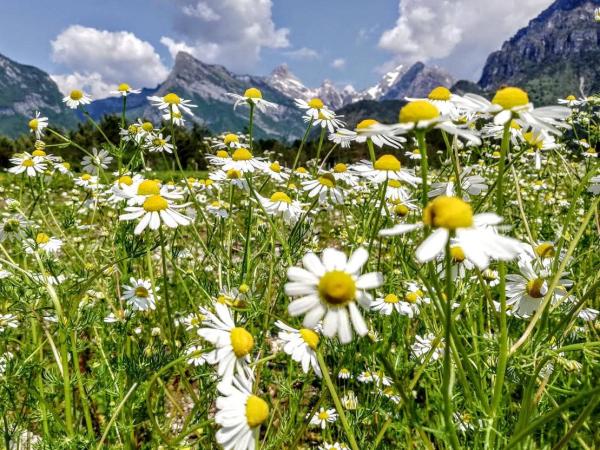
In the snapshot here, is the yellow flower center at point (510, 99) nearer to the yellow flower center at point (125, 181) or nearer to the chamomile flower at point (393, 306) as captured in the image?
the chamomile flower at point (393, 306)

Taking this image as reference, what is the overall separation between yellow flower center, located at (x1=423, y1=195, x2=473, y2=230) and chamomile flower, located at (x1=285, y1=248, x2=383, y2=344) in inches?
6.5

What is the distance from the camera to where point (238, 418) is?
1.00 m

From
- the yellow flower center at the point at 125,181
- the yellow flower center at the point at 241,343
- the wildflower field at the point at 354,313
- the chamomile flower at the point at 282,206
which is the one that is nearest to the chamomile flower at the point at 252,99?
the wildflower field at the point at 354,313

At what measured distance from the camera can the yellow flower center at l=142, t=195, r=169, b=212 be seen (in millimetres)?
1617

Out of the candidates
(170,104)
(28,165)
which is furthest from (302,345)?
(28,165)

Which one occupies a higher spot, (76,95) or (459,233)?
(76,95)

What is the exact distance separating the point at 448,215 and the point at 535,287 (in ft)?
3.10

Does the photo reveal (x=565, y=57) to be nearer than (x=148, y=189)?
No

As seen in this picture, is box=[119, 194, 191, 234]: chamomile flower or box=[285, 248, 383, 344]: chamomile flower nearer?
box=[285, 248, 383, 344]: chamomile flower

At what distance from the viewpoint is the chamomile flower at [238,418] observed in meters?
0.98

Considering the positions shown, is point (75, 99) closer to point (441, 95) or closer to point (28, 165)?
point (28, 165)

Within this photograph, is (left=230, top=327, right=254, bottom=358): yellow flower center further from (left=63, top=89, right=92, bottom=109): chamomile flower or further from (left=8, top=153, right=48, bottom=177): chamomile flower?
(left=63, top=89, right=92, bottom=109): chamomile flower

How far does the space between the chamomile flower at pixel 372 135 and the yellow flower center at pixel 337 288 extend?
31 centimetres

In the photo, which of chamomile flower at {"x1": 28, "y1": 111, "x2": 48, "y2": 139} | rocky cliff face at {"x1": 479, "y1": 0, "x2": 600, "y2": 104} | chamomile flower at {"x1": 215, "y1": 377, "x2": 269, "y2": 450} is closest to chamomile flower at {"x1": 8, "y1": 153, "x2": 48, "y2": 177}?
chamomile flower at {"x1": 28, "y1": 111, "x2": 48, "y2": 139}
